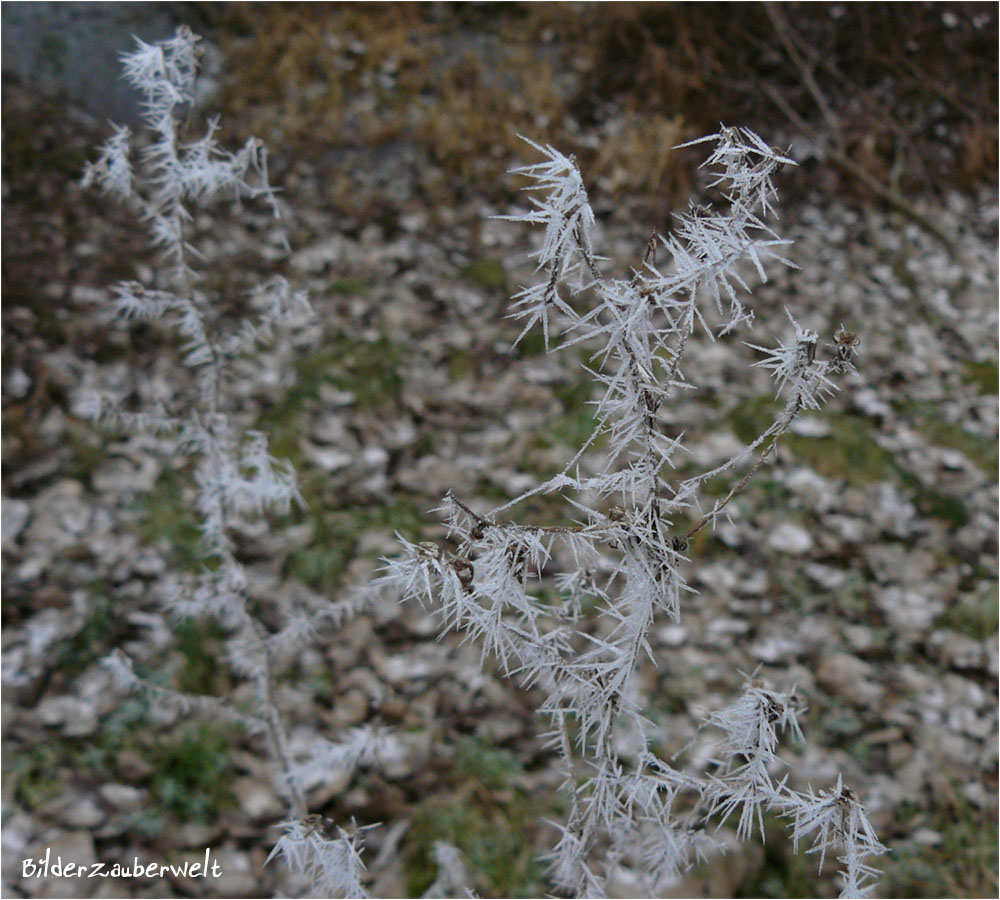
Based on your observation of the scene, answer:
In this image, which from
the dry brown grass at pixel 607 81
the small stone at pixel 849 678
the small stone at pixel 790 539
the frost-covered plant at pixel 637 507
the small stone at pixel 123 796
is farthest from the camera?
the dry brown grass at pixel 607 81

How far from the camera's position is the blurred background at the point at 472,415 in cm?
200

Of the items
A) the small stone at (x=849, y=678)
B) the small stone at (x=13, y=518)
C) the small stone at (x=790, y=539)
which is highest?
the small stone at (x=790, y=539)

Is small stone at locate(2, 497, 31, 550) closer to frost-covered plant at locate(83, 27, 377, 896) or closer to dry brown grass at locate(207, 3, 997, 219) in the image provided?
frost-covered plant at locate(83, 27, 377, 896)

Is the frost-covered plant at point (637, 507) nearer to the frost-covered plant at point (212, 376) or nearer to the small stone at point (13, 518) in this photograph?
the frost-covered plant at point (212, 376)

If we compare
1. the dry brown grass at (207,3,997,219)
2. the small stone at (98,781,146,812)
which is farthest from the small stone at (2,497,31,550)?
the dry brown grass at (207,3,997,219)

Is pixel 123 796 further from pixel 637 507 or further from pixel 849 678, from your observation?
pixel 849 678

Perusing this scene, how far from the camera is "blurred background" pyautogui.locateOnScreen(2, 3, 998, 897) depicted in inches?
78.7

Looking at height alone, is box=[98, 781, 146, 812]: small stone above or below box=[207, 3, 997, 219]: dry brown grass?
below

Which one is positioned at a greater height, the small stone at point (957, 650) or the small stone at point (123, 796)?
the small stone at point (957, 650)

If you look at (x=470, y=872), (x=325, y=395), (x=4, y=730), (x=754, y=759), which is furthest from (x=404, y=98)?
(x=754, y=759)

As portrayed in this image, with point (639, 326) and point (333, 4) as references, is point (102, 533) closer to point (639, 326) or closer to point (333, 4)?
point (639, 326)

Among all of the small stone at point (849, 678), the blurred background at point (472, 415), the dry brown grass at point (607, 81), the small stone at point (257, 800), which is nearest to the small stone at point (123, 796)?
the blurred background at point (472, 415)

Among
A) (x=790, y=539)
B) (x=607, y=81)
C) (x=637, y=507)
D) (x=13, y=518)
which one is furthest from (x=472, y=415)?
(x=607, y=81)

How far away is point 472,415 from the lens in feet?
10.8
